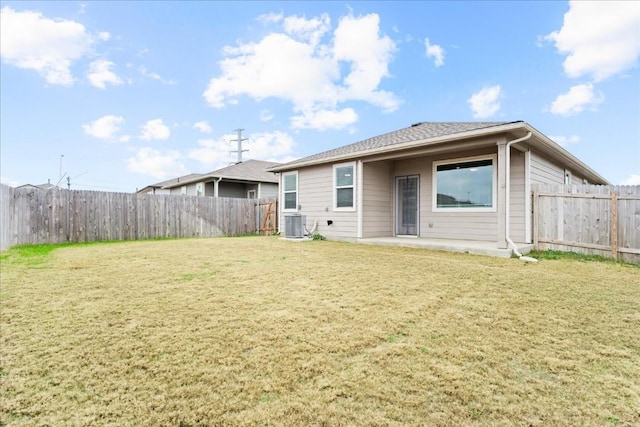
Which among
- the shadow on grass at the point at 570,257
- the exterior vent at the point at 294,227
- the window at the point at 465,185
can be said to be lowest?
the shadow on grass at the point at 570,257

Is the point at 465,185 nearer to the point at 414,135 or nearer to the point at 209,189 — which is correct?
the point at 414,135

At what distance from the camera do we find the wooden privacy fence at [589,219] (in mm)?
6207

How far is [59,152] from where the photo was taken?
26.4m

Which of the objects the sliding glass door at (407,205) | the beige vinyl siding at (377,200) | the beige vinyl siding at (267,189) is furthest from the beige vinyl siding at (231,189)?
the sliding glass door at (407,205)

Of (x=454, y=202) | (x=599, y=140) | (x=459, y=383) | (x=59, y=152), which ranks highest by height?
(x=59, y=152)

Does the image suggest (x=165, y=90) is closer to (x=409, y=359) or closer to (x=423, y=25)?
(x=423, y=25)

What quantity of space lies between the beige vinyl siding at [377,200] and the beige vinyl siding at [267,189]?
9.76m

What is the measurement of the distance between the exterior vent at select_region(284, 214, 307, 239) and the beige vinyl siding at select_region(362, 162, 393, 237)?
7.19 ft

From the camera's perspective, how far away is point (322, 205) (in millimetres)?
10422

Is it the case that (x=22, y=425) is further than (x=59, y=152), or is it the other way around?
(x=59, y=152)

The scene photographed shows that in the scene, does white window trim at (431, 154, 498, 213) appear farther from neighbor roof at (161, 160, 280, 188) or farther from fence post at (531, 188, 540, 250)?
neighbor roof at (161, 160, 280, 188)

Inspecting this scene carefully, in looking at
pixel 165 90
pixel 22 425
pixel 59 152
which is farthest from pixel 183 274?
pixel 59 152

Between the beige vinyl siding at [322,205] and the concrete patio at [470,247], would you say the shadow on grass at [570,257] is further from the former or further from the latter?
the beige vinyl siding at [322,205]

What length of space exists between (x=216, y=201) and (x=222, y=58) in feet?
18.6
